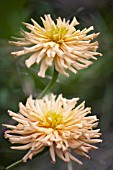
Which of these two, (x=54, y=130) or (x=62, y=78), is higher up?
(x=62, y=78)

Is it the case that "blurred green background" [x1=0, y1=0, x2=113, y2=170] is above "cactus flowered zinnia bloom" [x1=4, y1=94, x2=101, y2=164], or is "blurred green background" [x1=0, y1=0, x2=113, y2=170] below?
above

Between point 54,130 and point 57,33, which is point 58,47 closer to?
point 57,33

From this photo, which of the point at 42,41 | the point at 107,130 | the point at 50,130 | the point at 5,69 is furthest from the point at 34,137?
the point at 107,130

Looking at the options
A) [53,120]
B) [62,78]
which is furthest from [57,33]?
[62,78]

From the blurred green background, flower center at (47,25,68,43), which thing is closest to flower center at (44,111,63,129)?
flower center at (47,25,68,43)

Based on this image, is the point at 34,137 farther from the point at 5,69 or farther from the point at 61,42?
the point at 5,69

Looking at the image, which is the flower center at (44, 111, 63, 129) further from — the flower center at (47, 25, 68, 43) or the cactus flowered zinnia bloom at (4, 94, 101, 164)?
the flower center at (47, 25, 68, 43)
